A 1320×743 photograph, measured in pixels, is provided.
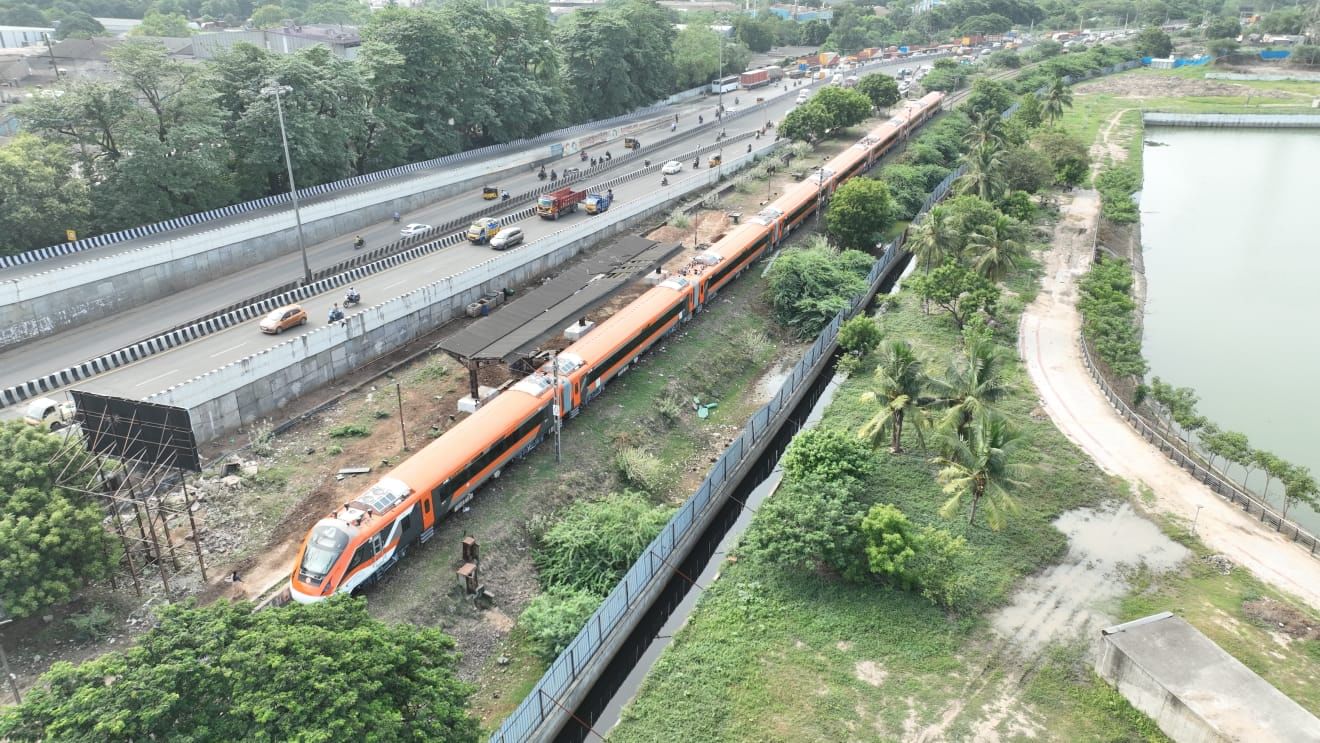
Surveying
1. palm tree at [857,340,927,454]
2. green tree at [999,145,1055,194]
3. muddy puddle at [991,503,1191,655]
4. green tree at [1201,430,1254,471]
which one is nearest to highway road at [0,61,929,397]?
palm tree at [857,340,927,454]

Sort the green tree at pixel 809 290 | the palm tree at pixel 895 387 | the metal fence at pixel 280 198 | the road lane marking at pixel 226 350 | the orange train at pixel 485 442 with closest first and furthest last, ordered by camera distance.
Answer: the orange train at pixel 485 442
the palm tree at pixel 895 387
the road lane marking at pixel 226 350
the metal fence at pixel 280 198
the green tree at pixel 809 290

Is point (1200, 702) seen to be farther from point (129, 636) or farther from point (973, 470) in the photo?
point (129, 636)

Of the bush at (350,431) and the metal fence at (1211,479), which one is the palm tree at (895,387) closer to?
the metal fence at (1211,479)

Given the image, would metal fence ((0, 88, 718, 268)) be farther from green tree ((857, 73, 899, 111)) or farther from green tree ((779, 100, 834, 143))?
green tree ((857, 73, 899, 111))

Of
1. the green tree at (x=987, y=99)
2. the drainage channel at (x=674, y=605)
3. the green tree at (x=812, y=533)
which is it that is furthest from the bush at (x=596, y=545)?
the green tree at (x=987, y=99)

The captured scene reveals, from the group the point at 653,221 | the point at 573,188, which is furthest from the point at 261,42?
the point at 653,221

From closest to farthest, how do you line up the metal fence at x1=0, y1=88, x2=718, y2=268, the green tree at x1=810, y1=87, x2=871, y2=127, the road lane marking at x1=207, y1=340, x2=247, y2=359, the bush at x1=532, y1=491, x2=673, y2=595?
1. the bush at x1=532, y1=491, x2=673, y2=595
2. the road lane marking at x1=207, y1=340, x2=247, y2=359
3. the metal fence at x1=0, y1=88, x2=718, y2=268
4. the green tree at x1=810, y1=87, x2=871, y2=127

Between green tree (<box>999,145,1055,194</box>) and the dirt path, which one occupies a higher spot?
green tree (<box>999,145,1055,194</box>)

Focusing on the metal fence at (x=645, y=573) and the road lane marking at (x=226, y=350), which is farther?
the road lane marking at (x=226, y=350)
